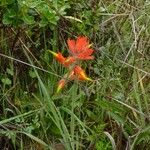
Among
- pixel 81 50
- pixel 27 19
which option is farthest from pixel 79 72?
pixel 27 19

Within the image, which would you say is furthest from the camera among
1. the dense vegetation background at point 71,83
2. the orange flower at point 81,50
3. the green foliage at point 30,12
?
the green foliage at point 30,12

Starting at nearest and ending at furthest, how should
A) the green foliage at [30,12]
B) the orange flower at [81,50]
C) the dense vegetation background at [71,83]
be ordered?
the orange flower at [81,50] < the dense vegetation background at [71,83] < the green foliage at [30,12]

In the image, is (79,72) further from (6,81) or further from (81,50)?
(6,81)

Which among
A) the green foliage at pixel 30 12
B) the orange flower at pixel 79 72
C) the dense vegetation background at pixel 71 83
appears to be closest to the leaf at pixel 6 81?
the dense vegetation background at pixel 71 83

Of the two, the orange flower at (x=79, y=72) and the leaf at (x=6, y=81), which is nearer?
the orange flower at (x=79, y=72)

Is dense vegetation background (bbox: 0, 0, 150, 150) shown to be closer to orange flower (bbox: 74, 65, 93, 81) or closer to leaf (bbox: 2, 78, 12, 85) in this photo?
leaf (bbox: 2, 78, 12, 85)

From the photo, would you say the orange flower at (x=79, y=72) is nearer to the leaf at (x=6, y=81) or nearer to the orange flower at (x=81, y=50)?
the orange flower at (x=81, y=50)

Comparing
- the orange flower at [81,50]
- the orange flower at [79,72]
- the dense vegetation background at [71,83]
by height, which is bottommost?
the dense vegetation background at [71,83]

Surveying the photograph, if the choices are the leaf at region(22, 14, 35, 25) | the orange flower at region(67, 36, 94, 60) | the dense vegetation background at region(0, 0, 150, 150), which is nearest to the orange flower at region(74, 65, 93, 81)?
the orange flower at region(67, 36, 94, 60)

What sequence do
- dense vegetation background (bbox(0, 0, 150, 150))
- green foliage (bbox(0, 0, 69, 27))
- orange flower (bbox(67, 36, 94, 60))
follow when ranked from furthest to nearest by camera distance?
green foliage (bbox(0, 0, 69, 27))
dense vegetation background (bbox(0, 0, 150, 150))
orange flower (bbox(67, 36, 94, 60))
